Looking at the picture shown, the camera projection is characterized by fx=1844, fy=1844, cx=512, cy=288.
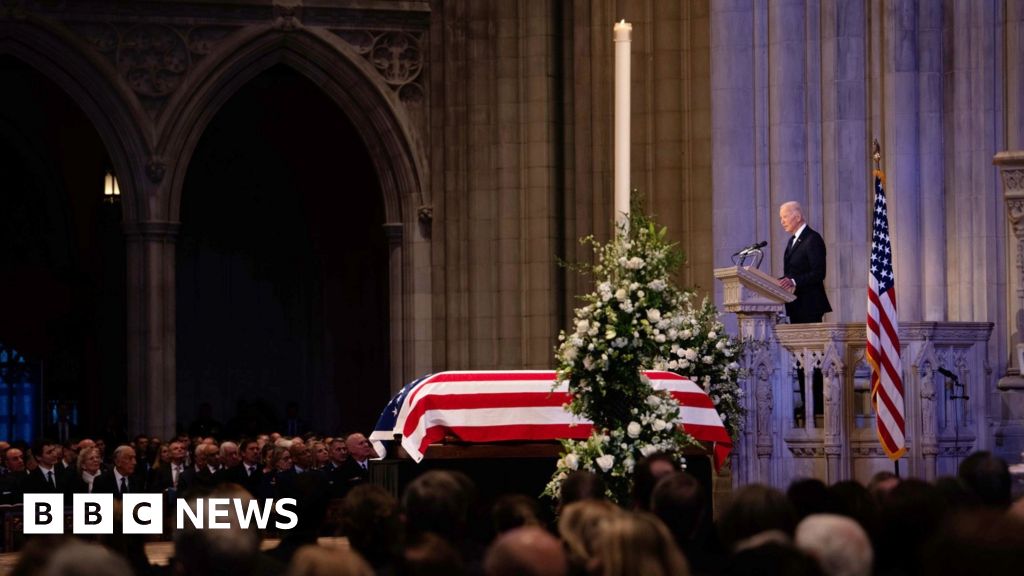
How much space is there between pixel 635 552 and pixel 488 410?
5.01 meters

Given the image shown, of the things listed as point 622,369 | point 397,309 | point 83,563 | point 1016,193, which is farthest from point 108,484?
point 83,563

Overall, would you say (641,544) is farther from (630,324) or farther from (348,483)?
(348,483)

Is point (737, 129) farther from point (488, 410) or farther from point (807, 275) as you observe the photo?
point (488, 410)

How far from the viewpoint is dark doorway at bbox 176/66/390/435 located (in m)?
23.4

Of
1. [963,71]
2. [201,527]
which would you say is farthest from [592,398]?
[963,71]

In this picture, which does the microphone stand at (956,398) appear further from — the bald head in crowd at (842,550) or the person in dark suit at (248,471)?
the bald head in crowd at (842,550)

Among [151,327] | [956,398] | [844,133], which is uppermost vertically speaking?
[844,133]

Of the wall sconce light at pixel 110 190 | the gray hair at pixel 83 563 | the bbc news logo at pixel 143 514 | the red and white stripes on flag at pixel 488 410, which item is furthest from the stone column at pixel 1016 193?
the wall sconce light at pixel 110 190

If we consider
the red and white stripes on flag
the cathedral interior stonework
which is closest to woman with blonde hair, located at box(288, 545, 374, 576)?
the red and white stripes on flag

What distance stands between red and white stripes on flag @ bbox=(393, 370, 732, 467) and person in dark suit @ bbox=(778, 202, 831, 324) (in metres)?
2.98

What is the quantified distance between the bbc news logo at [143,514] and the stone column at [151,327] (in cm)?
677

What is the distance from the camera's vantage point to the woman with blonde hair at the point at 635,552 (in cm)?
416

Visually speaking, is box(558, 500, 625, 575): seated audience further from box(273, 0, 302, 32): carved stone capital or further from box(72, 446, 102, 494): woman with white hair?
box(273, 0, 302, 32): carved stone capital

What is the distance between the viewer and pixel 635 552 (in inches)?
165
